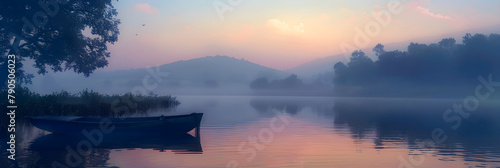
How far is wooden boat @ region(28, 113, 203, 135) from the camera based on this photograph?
24062 millimetres

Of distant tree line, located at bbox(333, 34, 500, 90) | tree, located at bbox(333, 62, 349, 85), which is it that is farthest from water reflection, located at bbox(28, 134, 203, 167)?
tree, located at bbox(333, 62, 349, 85)

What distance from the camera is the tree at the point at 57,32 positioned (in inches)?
1389

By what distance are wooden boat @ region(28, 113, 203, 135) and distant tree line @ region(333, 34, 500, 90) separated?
100390 mm

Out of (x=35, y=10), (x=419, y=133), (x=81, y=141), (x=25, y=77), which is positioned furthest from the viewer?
(x=25, y=77)

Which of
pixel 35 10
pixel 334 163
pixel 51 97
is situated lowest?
pixel 334 163

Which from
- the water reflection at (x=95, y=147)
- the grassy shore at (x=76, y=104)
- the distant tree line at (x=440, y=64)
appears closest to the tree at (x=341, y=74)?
the distant tree line at (x=440, y=64)

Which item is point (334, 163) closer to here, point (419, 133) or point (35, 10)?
point (419, 133)

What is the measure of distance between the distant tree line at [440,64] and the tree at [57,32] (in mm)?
94859

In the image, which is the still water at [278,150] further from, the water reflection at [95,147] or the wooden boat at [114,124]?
the wooden boat at [114,124]

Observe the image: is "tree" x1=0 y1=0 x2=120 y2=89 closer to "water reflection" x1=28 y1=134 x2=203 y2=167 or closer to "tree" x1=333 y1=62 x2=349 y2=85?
"water reflection" x1=28 y1=134 x2=203 y2=167

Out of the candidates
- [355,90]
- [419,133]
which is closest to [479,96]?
[355,90]

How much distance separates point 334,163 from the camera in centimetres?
1684

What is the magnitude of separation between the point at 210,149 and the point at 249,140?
4190 mm

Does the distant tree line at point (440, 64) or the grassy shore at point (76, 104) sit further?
the distant tree line at point (440, 64)
